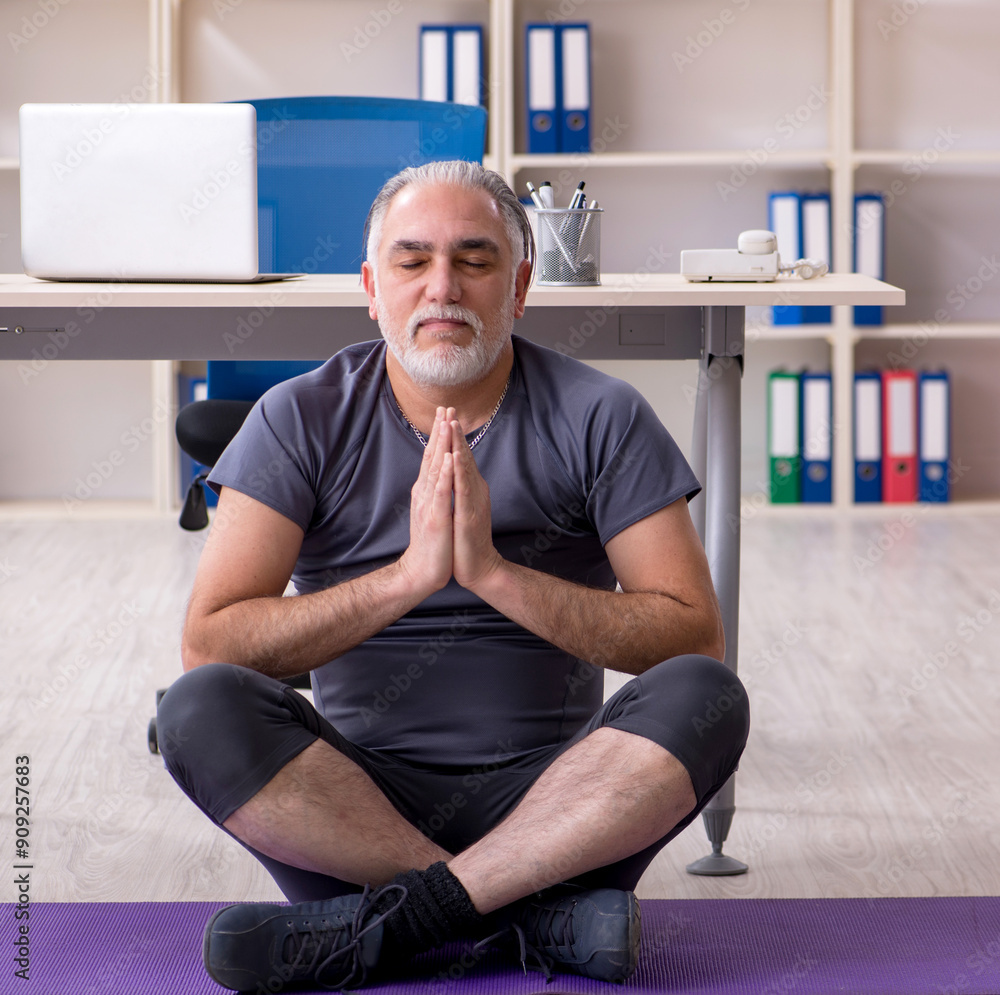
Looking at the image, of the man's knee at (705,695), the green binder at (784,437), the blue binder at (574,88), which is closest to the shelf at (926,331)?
the green binder at (784,437)

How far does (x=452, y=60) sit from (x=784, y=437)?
158 cm

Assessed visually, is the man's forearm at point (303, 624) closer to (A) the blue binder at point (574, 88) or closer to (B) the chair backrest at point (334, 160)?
(B) the chair backrest at point (334, 160)

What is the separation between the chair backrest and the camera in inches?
93.1

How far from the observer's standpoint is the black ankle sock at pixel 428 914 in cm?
126

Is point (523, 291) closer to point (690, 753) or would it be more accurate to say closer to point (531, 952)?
point (690, 753)

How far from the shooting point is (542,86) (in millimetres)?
3969

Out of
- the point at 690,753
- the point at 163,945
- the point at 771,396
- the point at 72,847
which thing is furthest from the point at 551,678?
the point at 771,396

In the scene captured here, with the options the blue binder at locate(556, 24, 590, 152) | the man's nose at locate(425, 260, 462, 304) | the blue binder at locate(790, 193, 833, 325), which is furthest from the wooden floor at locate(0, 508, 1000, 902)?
the blue binder at locate(556, 24, 590, 152)

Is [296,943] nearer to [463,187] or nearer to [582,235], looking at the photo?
[463,187]

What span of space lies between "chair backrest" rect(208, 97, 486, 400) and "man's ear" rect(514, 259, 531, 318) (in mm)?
876

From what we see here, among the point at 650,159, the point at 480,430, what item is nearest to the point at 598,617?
the point at 480,430

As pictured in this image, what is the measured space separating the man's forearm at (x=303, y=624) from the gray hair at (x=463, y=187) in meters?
0.42

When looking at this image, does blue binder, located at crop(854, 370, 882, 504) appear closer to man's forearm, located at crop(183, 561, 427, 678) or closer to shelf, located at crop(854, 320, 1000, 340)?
shelf, located at crop(854, 320, 1000, 340)

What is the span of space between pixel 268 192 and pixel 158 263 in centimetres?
68
